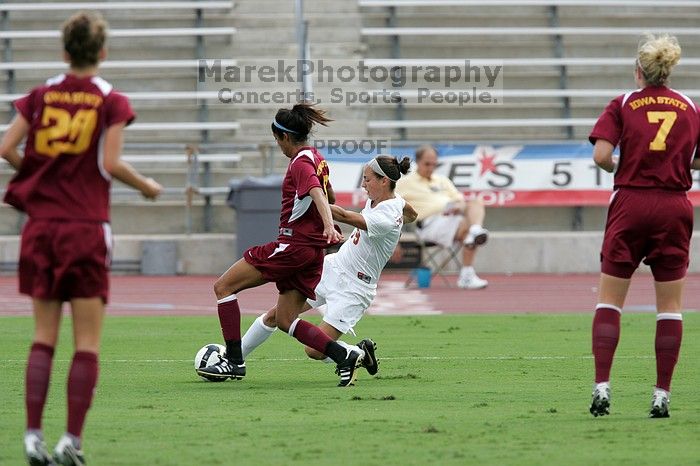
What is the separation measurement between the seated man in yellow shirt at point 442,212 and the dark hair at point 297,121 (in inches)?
347

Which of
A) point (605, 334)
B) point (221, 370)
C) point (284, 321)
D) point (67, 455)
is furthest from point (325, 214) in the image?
point (67, 455)


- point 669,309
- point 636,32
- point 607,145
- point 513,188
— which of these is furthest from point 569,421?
point 636,32

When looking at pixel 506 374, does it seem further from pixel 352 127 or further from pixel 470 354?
pixel 352 127

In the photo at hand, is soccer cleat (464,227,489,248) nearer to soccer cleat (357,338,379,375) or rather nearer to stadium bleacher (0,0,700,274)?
stadium bleacher (0,0,700,274)

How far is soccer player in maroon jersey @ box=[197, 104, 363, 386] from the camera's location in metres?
8.29

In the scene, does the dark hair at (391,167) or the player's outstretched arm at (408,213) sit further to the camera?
the player's outstretched arm at (408,213)

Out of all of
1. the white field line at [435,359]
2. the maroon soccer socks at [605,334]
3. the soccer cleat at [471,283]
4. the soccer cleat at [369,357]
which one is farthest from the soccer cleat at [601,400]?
the soccer cleat at [471,283]

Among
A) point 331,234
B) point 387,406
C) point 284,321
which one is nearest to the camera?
point 387,406

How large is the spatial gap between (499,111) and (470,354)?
13.5 metres

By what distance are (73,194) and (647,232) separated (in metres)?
2.95

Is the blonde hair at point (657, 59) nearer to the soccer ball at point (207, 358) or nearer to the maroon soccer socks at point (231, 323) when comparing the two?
the maroon soccer socks at point (231, 323)

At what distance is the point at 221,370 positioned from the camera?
8516mm

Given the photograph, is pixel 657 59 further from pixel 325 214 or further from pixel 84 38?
pixel 84 38

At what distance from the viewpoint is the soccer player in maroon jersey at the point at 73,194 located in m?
5.26
